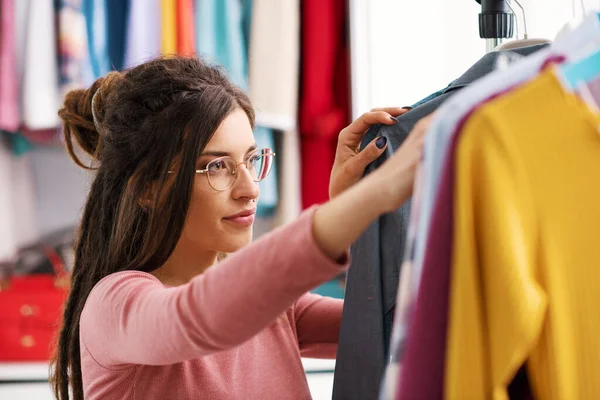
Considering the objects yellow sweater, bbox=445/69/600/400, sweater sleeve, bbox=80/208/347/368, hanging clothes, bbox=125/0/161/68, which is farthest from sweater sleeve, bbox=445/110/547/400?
hanging clothes, bbox=125/0/161/68

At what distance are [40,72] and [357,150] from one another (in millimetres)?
1348

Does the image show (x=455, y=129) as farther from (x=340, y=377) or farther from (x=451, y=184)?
(x=340, y=377)

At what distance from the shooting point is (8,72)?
2.15 m

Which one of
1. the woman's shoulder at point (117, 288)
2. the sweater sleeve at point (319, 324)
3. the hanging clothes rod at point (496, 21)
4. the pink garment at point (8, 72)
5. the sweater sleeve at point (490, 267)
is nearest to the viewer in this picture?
the sweater sleeve at point (490, 267)

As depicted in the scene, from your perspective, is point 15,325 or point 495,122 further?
point 15,325

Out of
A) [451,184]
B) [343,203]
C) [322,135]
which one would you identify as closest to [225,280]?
[343,203]

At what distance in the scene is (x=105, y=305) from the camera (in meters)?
1.00

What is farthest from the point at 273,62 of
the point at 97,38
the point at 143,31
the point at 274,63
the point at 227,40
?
the point at 97,38

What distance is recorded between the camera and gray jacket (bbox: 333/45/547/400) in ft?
3.23

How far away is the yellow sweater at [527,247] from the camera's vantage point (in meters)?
0.64

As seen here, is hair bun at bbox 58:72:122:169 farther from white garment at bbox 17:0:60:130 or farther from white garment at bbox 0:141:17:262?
white garment at bbox 0:141:17:262

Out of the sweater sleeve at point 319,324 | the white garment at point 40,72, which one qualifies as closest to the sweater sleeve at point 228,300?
the sweater sleeve at point 319,324

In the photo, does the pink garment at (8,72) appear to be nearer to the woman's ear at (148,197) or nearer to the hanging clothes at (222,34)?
the hanging clothes at (222,34)

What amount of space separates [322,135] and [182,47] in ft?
1.45
